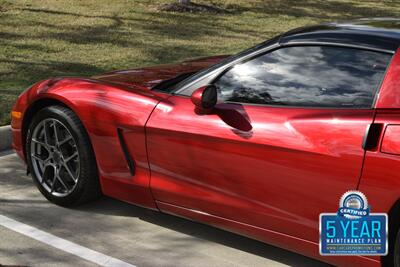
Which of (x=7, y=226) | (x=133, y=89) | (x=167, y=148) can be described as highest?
(x=133, y=89)

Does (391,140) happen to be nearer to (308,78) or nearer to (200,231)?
(308,78)

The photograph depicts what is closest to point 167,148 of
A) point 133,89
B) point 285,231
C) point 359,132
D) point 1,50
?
point 133,89

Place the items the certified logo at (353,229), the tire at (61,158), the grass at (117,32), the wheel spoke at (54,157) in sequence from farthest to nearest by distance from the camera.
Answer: the grass at (117,32) < the wheel spoke at (54,157) < the tire at (61,158) < the certified logo at (353,229)

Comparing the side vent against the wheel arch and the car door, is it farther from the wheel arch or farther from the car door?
the wheel arch

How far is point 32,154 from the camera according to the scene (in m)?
4.63

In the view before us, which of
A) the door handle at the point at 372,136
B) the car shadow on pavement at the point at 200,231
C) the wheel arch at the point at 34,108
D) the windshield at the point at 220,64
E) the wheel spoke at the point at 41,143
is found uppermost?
the windshield at the point at 220,64

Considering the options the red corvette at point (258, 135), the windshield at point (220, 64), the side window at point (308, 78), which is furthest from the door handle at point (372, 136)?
the windshield at point (220, 64)

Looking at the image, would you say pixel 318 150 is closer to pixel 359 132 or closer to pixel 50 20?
pixel 359 132

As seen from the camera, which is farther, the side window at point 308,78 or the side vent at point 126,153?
the side vent at point 126,153

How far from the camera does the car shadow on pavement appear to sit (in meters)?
3.83

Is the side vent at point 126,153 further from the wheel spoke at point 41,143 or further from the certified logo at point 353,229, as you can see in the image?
the certified logo at point 353,229

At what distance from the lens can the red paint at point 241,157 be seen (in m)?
3.10

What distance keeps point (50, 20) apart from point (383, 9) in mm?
9590

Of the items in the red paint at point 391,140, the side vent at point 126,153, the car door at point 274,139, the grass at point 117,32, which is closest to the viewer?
the red paint at point 391,140
